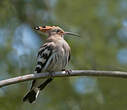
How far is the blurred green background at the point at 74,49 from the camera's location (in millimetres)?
7656

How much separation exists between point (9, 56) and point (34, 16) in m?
1.83

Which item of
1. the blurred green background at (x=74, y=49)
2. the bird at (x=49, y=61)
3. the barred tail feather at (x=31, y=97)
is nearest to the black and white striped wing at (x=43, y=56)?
the bird at (x=49, y=61)

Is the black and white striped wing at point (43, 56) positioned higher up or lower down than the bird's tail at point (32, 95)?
higher up

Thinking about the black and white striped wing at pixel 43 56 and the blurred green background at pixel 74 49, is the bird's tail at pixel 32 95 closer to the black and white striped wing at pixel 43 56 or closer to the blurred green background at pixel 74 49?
the black and white striped wing at pixel 43 56

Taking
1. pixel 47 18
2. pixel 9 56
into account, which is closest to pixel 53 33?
pixel 9 56

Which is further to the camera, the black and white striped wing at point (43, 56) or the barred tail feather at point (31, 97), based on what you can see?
the black and white striped wing at point (43, 56)

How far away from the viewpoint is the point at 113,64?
839 centimetres

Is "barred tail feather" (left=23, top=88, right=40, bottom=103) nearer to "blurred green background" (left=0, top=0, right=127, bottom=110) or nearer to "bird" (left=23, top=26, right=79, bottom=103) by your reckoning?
"bird" (left=23, top=26, right=79, bottom=103)

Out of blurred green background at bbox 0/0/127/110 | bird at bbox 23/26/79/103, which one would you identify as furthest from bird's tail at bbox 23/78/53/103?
blurred green background at bbox 0/0/127/110

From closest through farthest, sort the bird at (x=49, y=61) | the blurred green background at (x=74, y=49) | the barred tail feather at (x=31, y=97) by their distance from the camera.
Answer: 1. the barred tail feather at (x=31, y=97)
2. the bird at (x=49, y=61)
3. the blurred green background at (x=74, y=49)

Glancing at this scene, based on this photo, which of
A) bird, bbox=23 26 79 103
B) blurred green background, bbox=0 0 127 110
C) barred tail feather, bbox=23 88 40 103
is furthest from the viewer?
blurred green background, bbox=0 0 127 110

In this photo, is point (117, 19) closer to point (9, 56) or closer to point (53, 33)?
point (9, 56)

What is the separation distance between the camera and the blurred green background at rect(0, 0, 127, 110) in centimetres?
766

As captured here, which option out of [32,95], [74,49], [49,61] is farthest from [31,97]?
[74,49]
